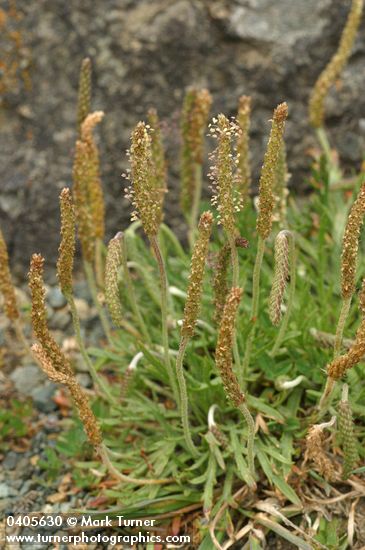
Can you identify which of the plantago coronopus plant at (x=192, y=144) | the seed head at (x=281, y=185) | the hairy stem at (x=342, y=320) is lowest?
the hairy stem at (x=342, y=320)

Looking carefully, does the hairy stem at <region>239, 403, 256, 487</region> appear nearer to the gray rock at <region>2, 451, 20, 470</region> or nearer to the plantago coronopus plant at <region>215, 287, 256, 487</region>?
the plantago coronopus plant at <region>215, 287, 256, 487</region>

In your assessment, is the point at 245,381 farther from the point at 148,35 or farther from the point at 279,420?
the point at 148,35

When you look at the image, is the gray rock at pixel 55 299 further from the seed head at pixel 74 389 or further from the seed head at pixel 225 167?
the seed head at pixel 225 167

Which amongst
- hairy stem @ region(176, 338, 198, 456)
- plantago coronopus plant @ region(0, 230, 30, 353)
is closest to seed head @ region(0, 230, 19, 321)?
plantago coronopus plant @ region(0, 230, 30, 353)

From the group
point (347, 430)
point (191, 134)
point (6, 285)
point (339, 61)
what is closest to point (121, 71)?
point (191, 134)

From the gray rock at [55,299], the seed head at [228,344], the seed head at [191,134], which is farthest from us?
the gray rock at [55,299]

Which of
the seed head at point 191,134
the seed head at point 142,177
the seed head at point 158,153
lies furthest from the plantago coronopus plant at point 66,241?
the seed head at point 191,134
